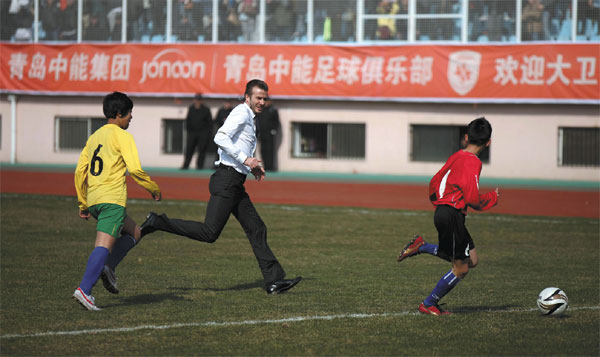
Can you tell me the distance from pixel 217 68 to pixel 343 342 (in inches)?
906

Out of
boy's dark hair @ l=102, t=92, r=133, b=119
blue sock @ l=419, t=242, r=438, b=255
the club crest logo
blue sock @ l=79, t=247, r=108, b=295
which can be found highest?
the club crest logo

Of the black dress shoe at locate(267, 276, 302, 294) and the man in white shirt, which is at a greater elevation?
the man in white shirt

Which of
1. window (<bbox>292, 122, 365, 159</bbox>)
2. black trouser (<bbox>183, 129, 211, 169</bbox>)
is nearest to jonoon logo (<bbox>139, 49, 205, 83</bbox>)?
black trouser (<bbox>183, 129, 211, 169</bbox>)

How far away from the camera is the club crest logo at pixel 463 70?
26828 mm

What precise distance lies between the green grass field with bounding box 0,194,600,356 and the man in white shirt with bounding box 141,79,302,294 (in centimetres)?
33

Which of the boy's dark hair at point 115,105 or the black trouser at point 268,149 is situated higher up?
the boy's dark hair at point 115,105

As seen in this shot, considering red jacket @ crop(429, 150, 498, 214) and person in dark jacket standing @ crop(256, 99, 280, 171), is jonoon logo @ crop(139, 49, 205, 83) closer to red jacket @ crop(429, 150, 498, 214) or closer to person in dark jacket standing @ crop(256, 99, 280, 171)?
person in dark jacket standing @ crop(256, 99, 280, 171)

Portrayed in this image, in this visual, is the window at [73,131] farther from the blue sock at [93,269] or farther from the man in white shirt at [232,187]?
the blue sock at [93,269]

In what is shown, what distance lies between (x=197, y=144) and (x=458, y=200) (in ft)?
70.9

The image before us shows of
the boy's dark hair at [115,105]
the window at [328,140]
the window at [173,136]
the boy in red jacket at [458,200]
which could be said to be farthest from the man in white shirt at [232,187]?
the window at [173,136]

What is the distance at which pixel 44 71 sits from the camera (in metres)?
31.4

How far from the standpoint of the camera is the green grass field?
6961 millimetres

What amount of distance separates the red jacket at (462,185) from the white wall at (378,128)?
1936 centimetres

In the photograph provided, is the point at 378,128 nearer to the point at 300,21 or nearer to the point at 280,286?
the point at 300,21
